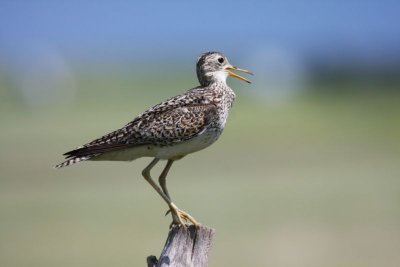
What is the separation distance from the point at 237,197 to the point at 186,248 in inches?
1419

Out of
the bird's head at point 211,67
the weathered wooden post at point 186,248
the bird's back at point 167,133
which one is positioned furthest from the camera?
the bird's head at point 211,67

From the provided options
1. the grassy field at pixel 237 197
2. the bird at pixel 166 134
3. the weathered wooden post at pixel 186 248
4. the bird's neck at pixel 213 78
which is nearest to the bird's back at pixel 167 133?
the bird at pixel 166 134

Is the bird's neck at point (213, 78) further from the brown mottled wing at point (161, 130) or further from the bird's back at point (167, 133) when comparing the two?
the brown mottled wing at point (161, 130)

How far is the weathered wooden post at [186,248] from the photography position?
9453 mm

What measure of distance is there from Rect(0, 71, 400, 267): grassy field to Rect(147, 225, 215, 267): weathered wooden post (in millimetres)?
18392

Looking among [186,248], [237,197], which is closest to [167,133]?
[186,248]

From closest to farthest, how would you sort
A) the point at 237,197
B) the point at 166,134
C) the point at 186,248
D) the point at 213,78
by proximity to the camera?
the point at 186,248
the point at 166,134
the point at 213,78
the point at 237,197

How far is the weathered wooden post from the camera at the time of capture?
9.45 m

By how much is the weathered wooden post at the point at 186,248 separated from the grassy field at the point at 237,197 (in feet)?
60.3

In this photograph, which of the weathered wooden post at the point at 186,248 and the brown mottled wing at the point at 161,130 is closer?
the weathered wooden post at the point at 186,248

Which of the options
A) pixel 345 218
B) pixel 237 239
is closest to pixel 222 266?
pixel 237 239

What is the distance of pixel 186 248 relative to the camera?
9.55 meters

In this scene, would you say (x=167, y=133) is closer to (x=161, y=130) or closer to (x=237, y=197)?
(x=161, y=130)

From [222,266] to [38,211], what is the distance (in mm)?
15695
